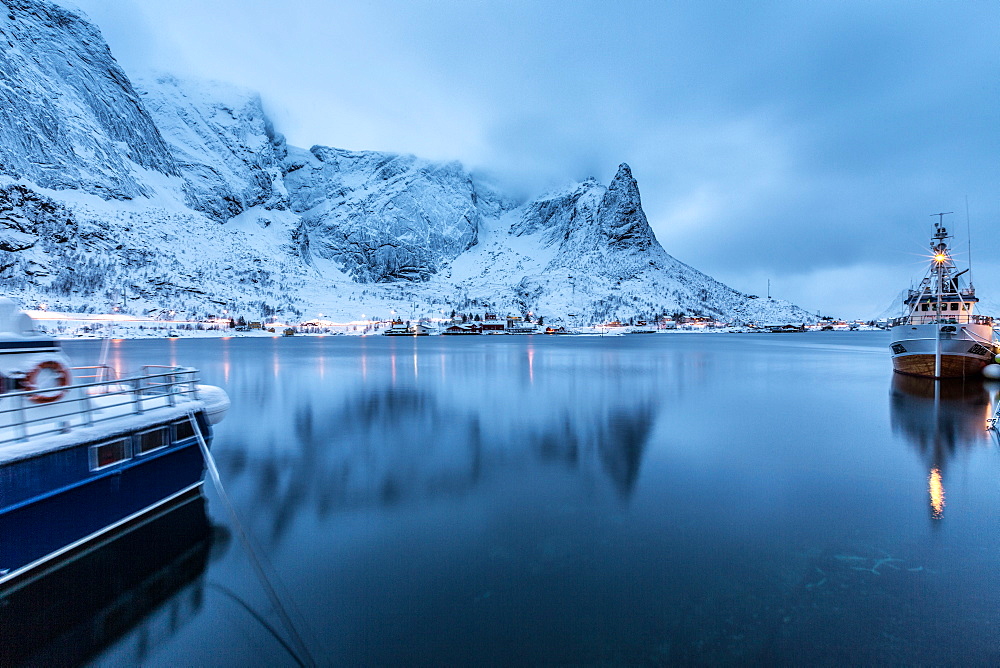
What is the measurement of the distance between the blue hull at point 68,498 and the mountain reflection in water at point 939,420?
19.8 m

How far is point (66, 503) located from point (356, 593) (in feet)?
18.4

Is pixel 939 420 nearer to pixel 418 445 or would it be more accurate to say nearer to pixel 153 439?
pixel 418 445

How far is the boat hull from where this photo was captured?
3550 centimetres

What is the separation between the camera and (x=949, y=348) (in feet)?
118

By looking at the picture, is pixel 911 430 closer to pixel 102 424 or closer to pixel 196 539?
pixel 196 539

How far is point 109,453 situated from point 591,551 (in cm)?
1029

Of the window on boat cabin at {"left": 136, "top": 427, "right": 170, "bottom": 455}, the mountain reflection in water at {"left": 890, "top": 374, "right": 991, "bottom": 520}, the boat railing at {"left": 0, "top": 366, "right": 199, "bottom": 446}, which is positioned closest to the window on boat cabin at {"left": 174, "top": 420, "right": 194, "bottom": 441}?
the window on boat cabin at {"left": 136, "top": 427, "right": 170, "bottom": 455}

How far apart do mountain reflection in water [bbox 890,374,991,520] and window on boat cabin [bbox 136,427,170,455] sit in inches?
777

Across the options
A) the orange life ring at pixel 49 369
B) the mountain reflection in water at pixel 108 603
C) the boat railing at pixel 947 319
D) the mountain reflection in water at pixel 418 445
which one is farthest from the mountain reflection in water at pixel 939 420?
the orange life ring at pixel 49 369

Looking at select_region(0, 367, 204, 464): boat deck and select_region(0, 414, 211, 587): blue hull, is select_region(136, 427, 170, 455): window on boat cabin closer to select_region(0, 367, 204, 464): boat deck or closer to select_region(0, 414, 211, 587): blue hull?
select_region(0, 414, 211, 587): blue hull

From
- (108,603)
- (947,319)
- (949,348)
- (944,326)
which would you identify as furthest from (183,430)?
(949,348)

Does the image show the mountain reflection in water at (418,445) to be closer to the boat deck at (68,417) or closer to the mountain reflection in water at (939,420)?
the boat deck at (68,417)

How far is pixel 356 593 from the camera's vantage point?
8.14 meters

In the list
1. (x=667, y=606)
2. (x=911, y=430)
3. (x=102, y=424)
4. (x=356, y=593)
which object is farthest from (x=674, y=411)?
(x=102, y=424)
